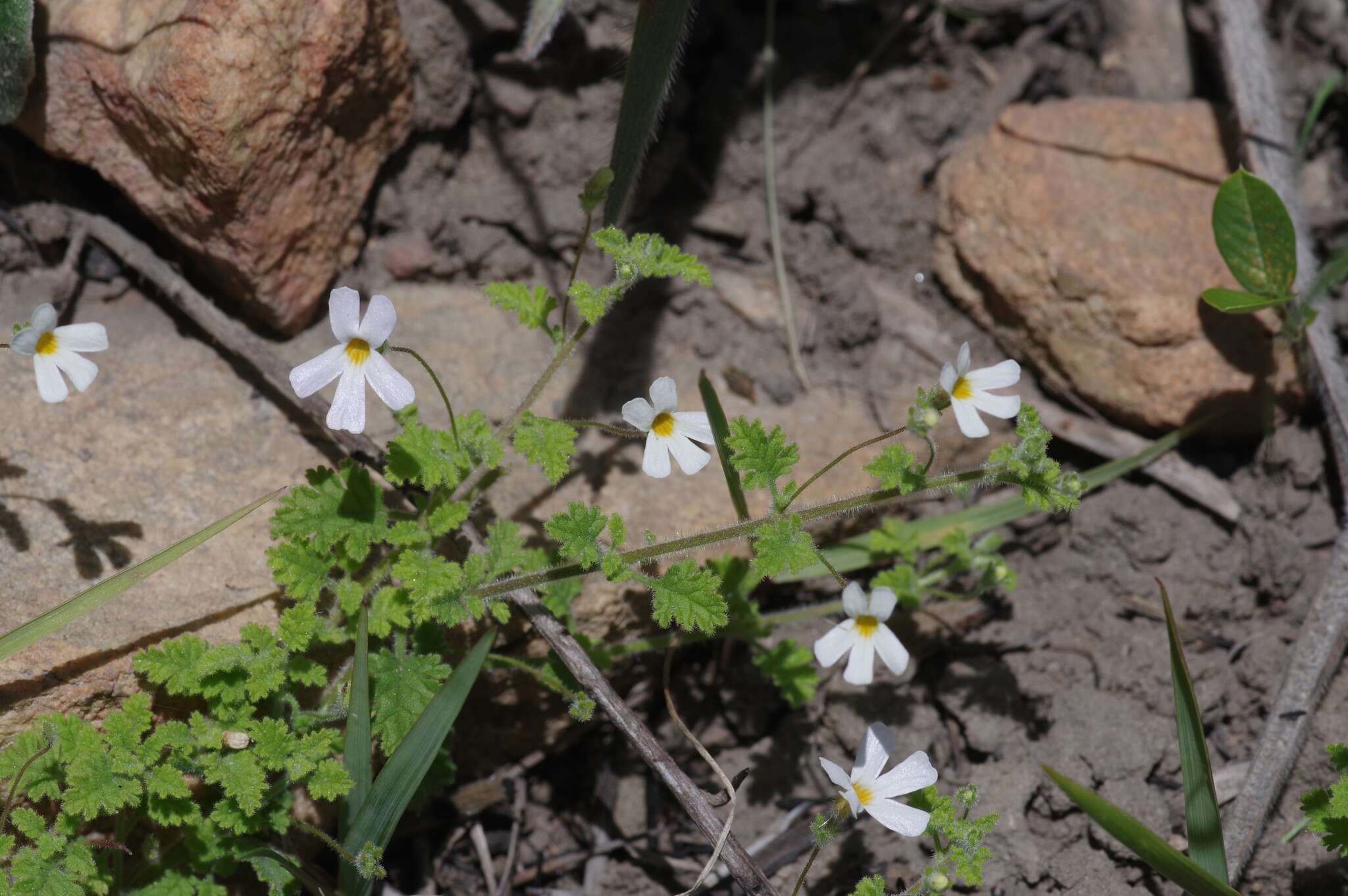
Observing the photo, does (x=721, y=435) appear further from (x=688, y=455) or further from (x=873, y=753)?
(x=873, y=753)

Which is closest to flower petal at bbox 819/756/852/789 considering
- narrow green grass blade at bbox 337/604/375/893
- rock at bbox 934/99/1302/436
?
narrow green grass blade at bbox 337/604/375/893

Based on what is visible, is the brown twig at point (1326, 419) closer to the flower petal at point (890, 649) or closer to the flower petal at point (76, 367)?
the flower petal at point (890, 649)

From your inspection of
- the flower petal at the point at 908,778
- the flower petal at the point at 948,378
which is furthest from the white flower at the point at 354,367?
the flower petal at the point at 908,778

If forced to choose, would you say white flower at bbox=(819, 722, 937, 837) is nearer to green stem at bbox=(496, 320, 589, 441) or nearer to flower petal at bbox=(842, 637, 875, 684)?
flower petal at bbox=(842, 637, 875, 684)

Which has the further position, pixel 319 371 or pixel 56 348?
pixel 56 348

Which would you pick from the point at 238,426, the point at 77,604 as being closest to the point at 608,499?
the point at 238,426

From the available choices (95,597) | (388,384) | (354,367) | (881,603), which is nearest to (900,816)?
(881,603)
